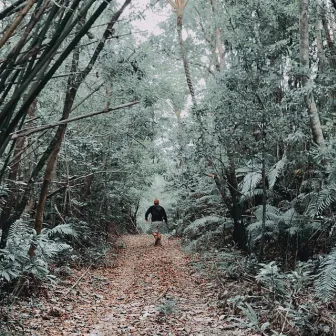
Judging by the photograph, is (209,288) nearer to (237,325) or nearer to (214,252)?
(237,325)

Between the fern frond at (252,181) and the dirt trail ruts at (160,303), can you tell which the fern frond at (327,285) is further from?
the fern frond at (252,181)

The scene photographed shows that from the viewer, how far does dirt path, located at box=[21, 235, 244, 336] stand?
401 cm

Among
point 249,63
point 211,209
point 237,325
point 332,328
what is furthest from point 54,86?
point 211,209

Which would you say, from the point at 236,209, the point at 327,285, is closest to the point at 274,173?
the point at 236,209

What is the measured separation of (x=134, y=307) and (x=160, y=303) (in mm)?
358

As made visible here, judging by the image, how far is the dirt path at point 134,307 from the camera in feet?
13.2

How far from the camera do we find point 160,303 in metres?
4.88

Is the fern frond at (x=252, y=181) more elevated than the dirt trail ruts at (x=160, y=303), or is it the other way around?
the fern frond at (x=252, y=181)

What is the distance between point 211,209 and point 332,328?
26.3 feet

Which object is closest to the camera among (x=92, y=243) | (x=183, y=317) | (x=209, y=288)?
Answer: (x=183, y=317)

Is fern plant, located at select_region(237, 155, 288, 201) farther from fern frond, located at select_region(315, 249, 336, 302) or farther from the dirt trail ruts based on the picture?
fern frond, located at select_region(315, 249, 336, 302)

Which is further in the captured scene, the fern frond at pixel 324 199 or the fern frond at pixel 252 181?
the fern frond at pixel 252 181

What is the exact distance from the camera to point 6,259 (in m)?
3.85

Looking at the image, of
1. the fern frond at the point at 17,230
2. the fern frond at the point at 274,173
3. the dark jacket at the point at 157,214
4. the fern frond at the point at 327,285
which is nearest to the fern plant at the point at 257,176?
the fern frond at the point at 274,173
